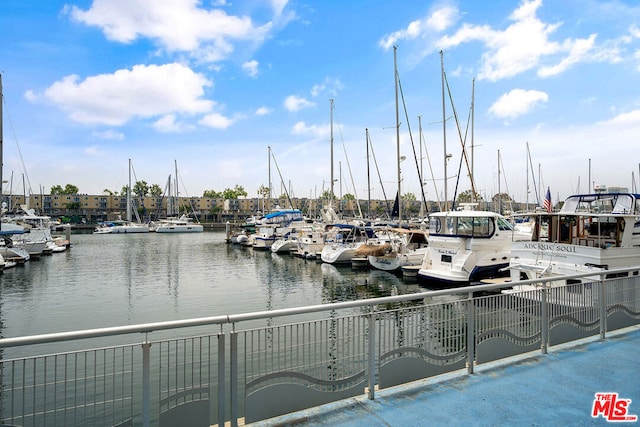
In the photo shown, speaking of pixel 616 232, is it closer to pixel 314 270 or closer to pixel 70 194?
pixel 314 270

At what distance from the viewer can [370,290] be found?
2267 cm

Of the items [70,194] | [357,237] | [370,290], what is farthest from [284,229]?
[70,194]

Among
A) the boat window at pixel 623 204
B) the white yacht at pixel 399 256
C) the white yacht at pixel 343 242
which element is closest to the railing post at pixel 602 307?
the boat window at pixel 623 204

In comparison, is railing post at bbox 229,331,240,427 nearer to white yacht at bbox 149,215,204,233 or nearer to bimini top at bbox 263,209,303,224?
bimini top at bbox 263,209,303,224

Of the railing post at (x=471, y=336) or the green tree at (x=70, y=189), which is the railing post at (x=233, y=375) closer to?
the railing post at (x=471, y=336)

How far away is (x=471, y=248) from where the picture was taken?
2106 cm

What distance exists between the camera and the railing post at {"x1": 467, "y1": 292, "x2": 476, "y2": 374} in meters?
5.30

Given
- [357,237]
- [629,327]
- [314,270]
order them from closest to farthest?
[629,327] → [314,270] → [357,237]

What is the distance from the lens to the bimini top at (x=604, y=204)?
47.1 feet

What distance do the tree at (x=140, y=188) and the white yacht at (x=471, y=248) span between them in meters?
141

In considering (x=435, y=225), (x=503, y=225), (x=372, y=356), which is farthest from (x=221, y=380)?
(x=503, y=225)

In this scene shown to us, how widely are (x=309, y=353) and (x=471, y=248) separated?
18562mm

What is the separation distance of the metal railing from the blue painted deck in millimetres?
162

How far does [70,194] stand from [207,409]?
168m
